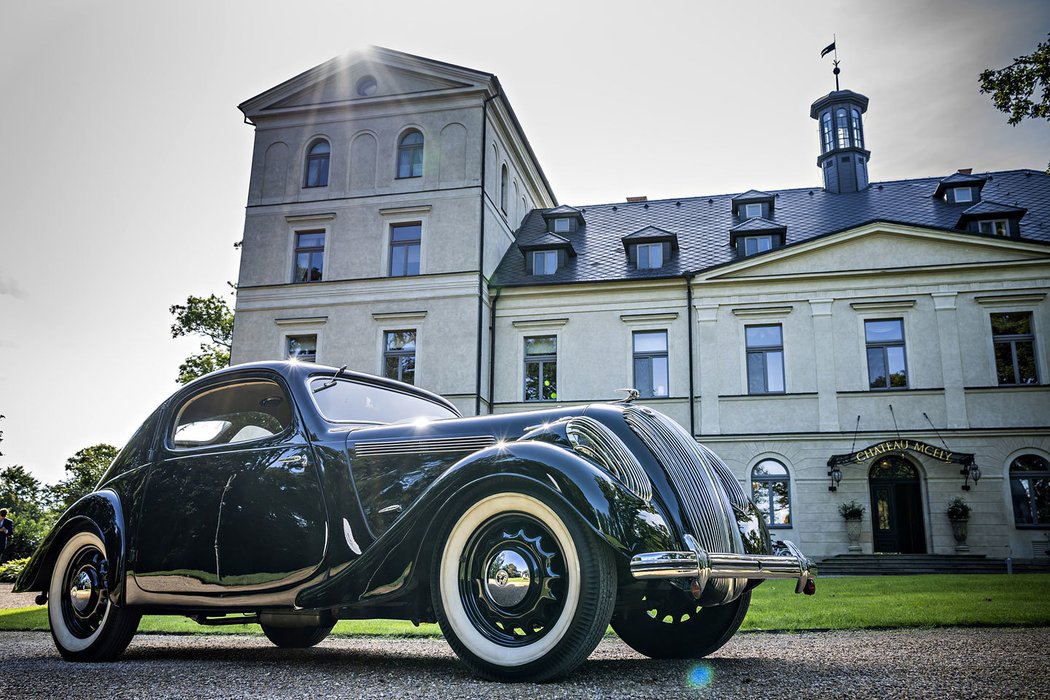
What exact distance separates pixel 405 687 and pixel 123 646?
274 centimetres

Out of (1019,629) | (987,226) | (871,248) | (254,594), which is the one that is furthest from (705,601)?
(987,226)

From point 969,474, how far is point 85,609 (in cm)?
1978

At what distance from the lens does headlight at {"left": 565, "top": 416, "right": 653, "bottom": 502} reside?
4.09 m

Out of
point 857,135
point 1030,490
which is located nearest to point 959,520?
point 1030,490

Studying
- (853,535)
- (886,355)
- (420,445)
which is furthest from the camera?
(886,355)

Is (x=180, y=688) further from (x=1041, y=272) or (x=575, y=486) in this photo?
(x=1041, y=272)

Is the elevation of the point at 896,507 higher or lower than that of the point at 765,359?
lower

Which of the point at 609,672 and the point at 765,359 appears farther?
the point at 765,359

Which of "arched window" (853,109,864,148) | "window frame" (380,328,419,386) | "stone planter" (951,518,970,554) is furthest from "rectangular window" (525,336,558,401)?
"arched window" (853,109,864,148)

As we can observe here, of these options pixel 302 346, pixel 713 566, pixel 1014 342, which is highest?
pixel 302 346

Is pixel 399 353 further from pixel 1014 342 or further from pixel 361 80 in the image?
pixel 1014 342

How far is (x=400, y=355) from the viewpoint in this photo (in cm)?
2305

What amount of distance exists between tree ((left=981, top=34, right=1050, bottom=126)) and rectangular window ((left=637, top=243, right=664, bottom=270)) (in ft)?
37.4

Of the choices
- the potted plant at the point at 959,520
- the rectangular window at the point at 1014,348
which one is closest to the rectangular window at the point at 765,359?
the potted plant at the point at 959,520
